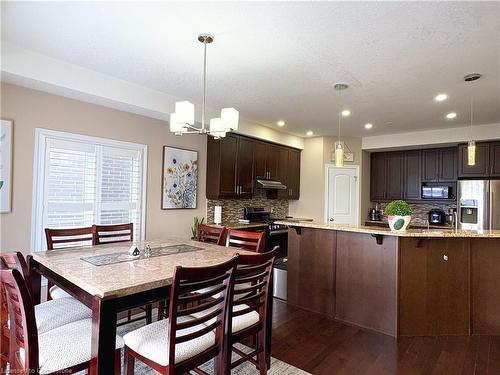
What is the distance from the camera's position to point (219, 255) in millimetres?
2342

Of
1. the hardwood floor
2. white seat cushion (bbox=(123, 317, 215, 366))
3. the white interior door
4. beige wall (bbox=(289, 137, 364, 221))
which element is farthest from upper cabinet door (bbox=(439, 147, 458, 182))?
white seat cushion (bbox=(123, 317, 215, 366))

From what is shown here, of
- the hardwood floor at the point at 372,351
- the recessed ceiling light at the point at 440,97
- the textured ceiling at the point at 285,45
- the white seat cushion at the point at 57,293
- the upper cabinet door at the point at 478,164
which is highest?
the textured ceiling at the point at 285,45

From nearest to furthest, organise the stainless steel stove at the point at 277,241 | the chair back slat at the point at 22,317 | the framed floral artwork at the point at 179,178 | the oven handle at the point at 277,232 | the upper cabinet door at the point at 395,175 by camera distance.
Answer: the chair back slat at the point at 22,317, the stainless steel stove at the point at 277,241, the framed floral artwork at the point at 179,178, the oven handle at the point at 277,232, the upper cabinet door at the point at 395,175

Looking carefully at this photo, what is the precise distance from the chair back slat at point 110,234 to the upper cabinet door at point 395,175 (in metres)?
5.14

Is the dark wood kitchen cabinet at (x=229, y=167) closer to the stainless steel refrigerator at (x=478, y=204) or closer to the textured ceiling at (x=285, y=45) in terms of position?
the textured ceiling at (x=285, y=45)

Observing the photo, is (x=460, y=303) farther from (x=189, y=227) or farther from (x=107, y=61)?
(x=107, y=61)

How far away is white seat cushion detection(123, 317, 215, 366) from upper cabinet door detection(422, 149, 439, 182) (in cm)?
548

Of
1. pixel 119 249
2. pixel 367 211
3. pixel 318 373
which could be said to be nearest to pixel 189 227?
pixel 119 249

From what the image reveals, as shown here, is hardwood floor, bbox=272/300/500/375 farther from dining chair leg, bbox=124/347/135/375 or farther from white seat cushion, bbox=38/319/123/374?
white seat cushion, bbox=38/319/123/374

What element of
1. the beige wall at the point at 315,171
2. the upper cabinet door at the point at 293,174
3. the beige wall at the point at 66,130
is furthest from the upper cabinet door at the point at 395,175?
the beige wall at the point at 66,130

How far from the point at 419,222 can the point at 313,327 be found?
13.8 feet

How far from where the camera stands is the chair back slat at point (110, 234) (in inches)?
111

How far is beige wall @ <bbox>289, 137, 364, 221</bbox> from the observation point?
586 cm

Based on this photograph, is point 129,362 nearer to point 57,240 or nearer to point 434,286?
point 57,240
